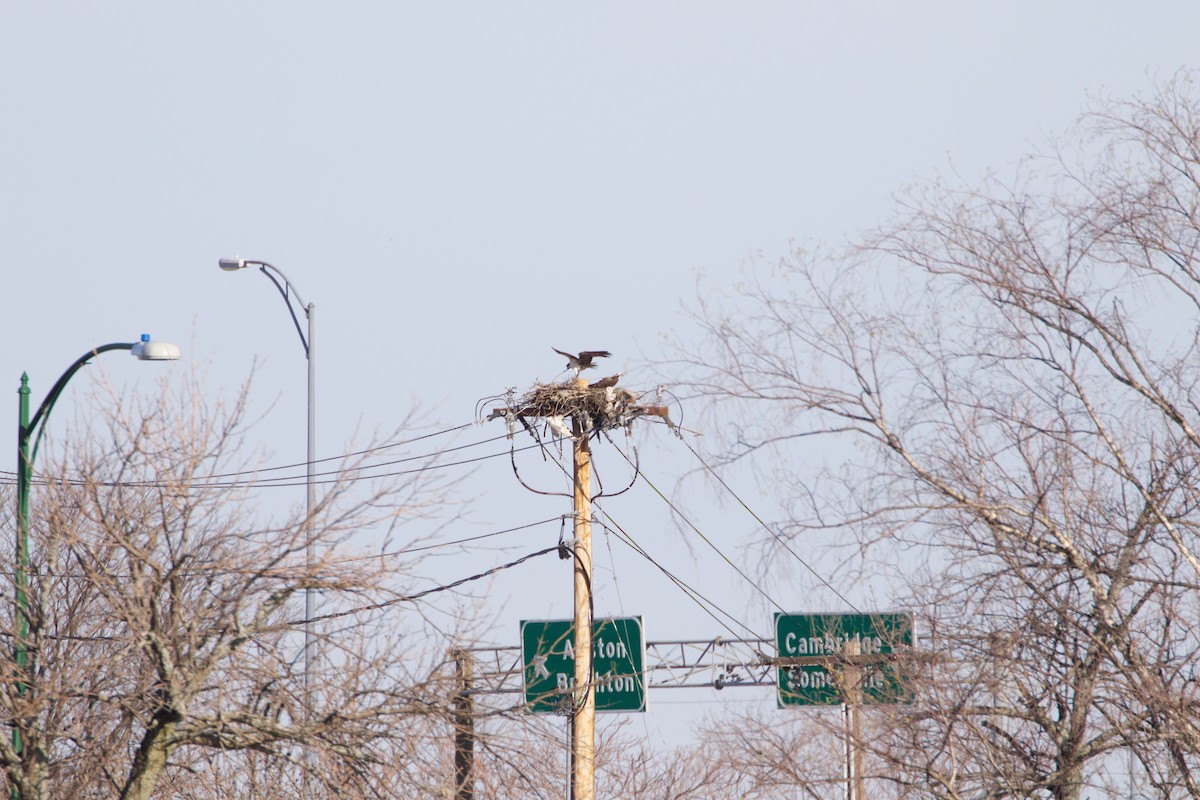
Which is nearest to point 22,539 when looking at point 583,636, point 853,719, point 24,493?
point 24,493

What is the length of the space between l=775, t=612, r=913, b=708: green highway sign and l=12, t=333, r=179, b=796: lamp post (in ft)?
23.7

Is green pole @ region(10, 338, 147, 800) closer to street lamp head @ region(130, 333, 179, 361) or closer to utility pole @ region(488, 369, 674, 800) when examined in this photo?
street lamp head @ region(130, 333, 179, 361)

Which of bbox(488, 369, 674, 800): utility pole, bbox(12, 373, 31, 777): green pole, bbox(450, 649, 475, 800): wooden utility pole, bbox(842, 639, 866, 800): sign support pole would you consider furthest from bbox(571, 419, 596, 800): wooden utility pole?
bbox(12, 373, 31, 777): green pole

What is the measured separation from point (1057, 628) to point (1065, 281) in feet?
10.1

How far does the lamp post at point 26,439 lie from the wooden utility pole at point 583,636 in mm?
4131

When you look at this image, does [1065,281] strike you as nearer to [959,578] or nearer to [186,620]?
[959,578]

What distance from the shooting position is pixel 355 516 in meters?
12.5

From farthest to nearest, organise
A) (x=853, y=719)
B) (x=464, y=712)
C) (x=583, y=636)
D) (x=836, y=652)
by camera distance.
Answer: (x=836, y=652) → (x=853, y=719) → (x=583, y=636) → (x=464, y=712)

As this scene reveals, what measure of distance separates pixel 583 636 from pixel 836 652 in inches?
133

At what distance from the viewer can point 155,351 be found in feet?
45.0

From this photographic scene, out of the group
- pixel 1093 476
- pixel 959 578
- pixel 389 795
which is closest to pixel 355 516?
pixel 389 795

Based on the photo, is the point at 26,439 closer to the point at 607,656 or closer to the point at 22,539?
the point at 22,539

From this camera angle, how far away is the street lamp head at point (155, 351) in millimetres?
13703

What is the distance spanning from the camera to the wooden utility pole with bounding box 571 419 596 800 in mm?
14891
